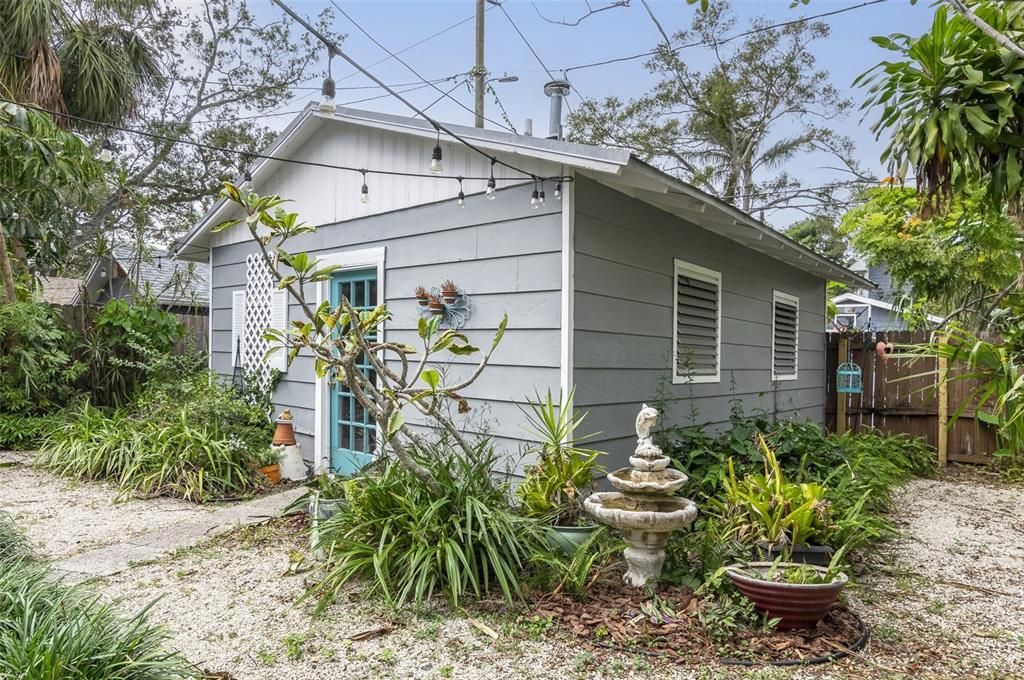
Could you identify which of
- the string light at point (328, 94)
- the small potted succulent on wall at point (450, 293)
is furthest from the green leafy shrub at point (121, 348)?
the string light at point (328, 94)

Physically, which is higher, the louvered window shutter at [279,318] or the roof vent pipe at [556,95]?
the roof vent pipe at [556,95]

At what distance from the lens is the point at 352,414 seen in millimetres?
5930

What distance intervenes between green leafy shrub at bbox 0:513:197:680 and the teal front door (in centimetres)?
318

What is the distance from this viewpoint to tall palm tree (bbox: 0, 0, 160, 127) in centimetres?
854

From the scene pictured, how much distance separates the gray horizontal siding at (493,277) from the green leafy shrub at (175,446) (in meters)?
1.76

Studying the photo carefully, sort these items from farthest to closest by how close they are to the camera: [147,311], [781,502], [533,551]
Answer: [147,311], [781,502], [533,551]

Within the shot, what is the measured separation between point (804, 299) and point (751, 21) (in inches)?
443

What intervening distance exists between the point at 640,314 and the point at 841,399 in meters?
5.29

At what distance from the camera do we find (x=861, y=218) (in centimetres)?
1050

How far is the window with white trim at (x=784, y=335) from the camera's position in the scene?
7.64m

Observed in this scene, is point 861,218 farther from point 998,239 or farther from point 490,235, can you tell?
point 490,235

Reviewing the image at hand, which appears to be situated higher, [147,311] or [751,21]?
[751,21]

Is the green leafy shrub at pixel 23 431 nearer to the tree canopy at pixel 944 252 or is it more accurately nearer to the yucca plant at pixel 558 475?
the yucca plant at pixel 558 475

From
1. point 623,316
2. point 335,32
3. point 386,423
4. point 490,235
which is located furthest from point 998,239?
point 335,32
